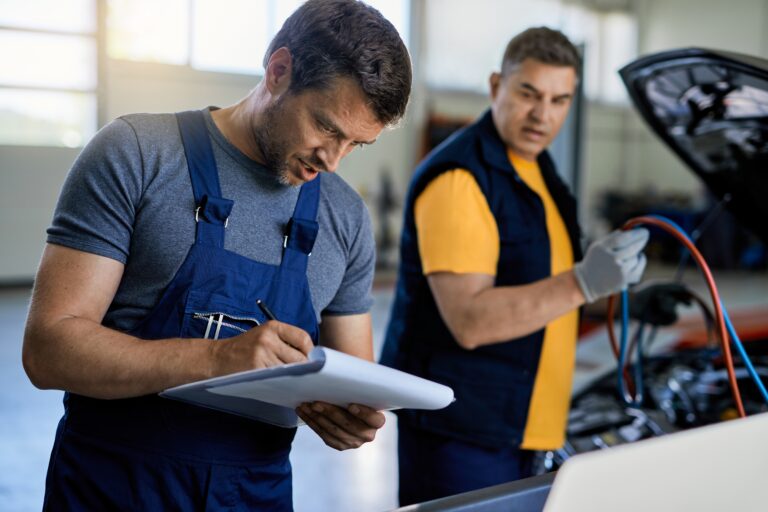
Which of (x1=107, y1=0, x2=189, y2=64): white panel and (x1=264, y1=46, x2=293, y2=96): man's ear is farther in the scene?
(x1=107, y1=0, x2=189, y2=64): white panel

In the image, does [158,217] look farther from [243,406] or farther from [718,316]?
[718,316]

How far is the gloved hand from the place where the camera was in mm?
1499

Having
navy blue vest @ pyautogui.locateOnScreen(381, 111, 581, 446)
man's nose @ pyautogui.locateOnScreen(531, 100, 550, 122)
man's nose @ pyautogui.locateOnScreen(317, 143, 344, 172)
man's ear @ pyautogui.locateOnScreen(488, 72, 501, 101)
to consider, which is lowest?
navy blue vest @ pyautogui.locateOnScreen(381, 111, 581, 446)

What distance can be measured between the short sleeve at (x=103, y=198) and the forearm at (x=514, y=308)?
72 cm

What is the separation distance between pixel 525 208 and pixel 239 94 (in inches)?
294

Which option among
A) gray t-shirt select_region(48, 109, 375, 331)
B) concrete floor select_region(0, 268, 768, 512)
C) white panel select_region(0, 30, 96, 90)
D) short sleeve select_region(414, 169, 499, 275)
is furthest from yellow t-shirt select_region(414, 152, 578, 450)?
white panel select_region(0, 30, 96, 90)

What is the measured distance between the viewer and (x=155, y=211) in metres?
Result: 1.06

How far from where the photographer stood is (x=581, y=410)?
7.67 ft

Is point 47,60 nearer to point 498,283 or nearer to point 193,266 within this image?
point 498,283

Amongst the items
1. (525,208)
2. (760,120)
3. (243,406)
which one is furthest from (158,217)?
(760,120)

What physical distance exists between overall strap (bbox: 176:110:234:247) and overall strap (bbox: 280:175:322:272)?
99 mm

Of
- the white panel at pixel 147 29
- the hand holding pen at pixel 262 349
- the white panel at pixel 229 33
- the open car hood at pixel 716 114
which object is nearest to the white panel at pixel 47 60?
the white panel at pixel 147 29

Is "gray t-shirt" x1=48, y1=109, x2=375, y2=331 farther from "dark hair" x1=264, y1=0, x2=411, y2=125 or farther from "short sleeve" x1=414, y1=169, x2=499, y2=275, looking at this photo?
"short sleeve" x1=414, y1=169, x2=499, y2=275

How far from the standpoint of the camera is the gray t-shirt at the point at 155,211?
3.32 ft
